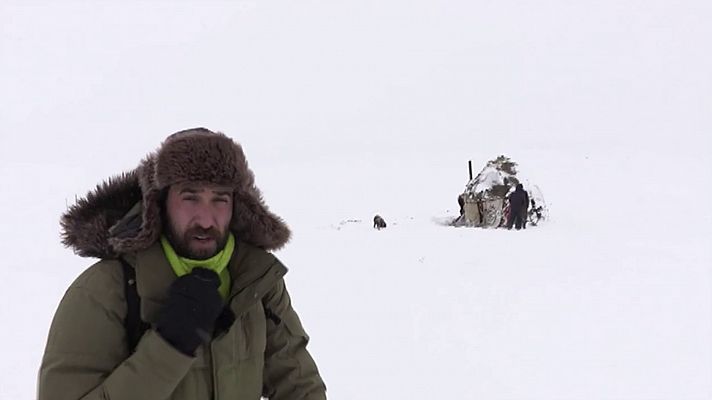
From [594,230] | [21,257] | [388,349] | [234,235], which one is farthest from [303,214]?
[234,235]

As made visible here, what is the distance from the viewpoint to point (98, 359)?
2256 millimetres

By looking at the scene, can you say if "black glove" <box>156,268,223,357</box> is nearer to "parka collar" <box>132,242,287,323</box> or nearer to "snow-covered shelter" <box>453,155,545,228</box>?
"parka collar" <box>132,242,287,323</box>

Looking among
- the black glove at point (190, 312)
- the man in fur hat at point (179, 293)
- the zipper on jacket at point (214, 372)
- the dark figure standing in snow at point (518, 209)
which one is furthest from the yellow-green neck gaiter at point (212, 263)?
the dark figure standing in snow at point (518, 209)

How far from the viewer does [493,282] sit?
27.9ft

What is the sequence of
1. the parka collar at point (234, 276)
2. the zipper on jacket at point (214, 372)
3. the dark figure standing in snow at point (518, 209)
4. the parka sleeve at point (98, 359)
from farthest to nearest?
the dark figure standing in snow at point (518, 209) < the zipper on jacket at point (214, 372) < the parka collar at point (234, 276) < the parka sleeve at point (98, 359)

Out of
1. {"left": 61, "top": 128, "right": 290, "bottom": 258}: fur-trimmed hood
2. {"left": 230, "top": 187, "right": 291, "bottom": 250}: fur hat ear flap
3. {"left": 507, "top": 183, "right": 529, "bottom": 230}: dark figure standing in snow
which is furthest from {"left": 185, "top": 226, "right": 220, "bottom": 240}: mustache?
{"left": 507, "top": 183, "right": 529, "bottom": 230}: dark figure standing in snow

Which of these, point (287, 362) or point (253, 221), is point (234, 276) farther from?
point (287, 362)

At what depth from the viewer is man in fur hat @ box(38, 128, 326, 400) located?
2234 mm

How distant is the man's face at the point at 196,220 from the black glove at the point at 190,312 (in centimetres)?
16

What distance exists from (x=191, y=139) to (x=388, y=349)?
436 centimetres

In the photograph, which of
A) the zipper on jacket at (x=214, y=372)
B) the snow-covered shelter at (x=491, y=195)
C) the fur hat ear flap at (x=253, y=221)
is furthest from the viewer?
the snow-covered shelter at (x=491, y=195)

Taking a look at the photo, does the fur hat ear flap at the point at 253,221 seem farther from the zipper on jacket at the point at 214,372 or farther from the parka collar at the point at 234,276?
the zipper on jacket at the point at 214,372

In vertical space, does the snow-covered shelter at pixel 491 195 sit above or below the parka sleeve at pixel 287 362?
below

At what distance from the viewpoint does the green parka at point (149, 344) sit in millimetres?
2215
